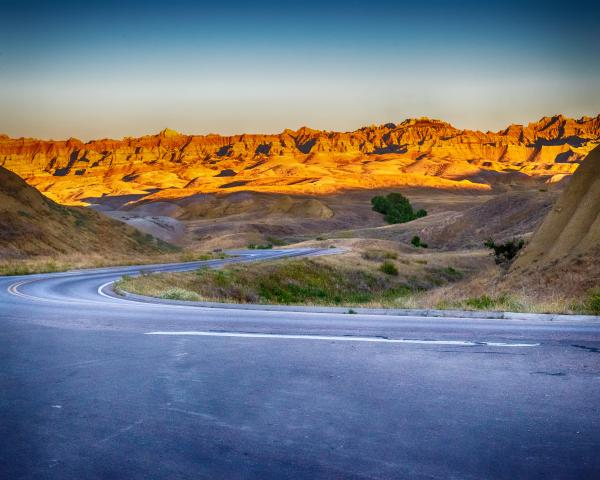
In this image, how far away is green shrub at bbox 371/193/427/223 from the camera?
130 meters

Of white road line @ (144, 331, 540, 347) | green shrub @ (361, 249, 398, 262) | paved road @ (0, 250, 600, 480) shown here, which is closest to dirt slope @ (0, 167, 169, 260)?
green shrub @ (361, 249, 398, 262)

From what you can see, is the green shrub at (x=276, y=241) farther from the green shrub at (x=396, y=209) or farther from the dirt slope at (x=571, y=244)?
the dirt slope at (x=571, y=244)

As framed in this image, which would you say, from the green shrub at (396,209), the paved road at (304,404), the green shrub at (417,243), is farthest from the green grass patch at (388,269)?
the green shrub at (396,209)

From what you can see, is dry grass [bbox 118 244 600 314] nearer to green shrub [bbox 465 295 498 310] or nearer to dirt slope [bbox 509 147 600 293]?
green shrub [bbox 465 295 498 310]

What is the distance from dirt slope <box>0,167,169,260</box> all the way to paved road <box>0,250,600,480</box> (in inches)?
2031

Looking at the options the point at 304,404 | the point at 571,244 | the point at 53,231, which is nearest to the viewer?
the point at 304,404

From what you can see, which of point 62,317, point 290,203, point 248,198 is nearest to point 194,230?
point 290,203

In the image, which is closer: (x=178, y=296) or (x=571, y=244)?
(x=178, y=296)

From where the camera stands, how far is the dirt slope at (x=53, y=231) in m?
61.9

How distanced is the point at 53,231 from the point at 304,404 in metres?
65.0

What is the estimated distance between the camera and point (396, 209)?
5153 inches

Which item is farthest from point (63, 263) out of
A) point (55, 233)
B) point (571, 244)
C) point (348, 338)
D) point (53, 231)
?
point (348, 338)

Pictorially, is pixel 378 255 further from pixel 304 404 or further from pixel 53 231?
pixel 304 404

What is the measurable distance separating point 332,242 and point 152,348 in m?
64.6
